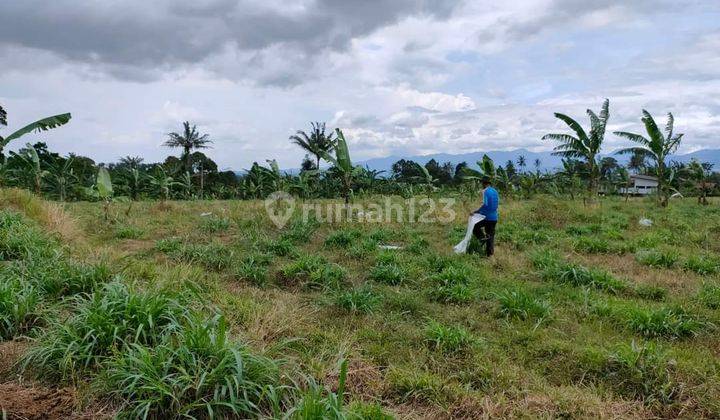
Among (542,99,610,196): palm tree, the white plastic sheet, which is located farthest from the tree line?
the white plastic sheet

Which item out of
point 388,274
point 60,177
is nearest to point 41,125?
point 388,274

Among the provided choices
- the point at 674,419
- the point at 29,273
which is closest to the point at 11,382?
the point at 29,273

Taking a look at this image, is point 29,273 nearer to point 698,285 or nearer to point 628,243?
point 698,285

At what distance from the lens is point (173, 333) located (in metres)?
3.34

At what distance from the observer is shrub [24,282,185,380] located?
9.75ft

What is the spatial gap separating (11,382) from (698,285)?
7342 millimetres

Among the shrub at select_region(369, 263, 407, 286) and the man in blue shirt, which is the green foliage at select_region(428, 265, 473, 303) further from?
the man in blue shirt

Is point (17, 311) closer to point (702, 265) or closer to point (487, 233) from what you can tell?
point (487, 233)

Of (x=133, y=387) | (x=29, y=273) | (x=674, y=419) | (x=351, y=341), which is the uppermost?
(x=29, y=273)

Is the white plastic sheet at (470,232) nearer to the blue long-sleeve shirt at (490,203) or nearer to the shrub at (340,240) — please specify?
the blue long-sleeve shirt at (490,203)

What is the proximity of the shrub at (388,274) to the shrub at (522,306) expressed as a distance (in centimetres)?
155

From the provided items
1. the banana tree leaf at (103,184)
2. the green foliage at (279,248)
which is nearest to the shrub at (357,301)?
the green foliage at (279,248)

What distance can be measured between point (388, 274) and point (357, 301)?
4.30ft

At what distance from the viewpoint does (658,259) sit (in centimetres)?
722
